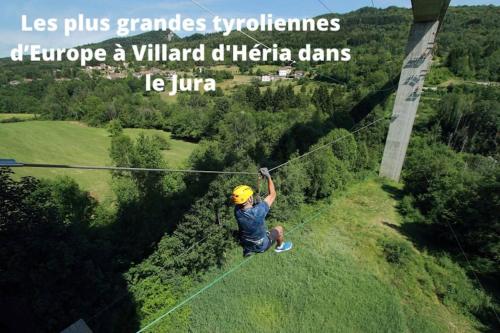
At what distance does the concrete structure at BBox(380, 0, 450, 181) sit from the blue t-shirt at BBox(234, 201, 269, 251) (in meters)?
14.4

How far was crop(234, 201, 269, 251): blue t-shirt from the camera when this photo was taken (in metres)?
5.50

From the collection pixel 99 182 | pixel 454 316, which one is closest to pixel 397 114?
pixel 454 316

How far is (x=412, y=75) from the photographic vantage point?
17609 mm

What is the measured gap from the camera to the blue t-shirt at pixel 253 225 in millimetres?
5500

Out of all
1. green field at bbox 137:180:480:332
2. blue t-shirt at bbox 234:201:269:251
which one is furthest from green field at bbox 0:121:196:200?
blue t-shirt at bbox 234:201:269:251

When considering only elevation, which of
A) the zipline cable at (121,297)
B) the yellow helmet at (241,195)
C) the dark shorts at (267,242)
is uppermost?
the yellow helmet at (241,195)

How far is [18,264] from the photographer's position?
10.6 metres

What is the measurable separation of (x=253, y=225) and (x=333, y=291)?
10.1 meters

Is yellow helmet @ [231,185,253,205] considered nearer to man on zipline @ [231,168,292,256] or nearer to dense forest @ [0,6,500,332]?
man on zipline @ [231,168,292,256]

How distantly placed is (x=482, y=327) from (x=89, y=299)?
15.7 metres

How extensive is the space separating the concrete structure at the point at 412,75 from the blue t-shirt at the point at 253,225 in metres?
14.4

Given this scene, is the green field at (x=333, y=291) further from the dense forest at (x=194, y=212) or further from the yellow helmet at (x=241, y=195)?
the yellow helmet at (x=241, y=195)

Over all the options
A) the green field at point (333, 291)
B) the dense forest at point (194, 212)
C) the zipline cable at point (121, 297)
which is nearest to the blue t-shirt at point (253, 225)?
the green field at point (333, 291)

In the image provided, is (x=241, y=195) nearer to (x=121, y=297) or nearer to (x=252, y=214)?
(x=252, y=214)
